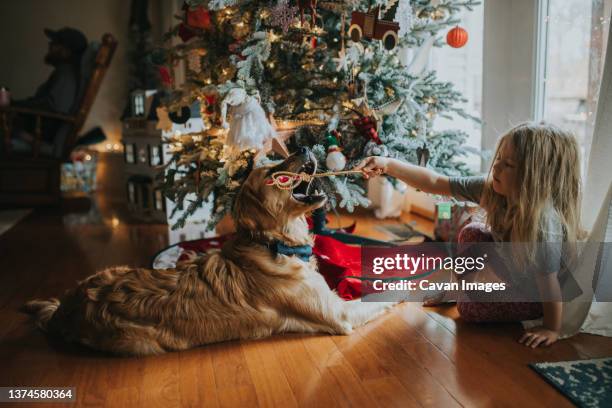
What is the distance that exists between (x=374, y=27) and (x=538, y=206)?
110 centimetres

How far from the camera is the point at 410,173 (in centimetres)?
224

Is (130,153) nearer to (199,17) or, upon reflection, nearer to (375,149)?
(199,17)

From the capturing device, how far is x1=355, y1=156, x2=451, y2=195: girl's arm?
2193mm

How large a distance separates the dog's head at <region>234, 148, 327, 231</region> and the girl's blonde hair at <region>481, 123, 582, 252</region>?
0.68 meters

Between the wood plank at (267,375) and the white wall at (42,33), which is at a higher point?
the white wall at (42,33)

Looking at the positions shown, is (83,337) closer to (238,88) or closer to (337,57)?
(238,88)

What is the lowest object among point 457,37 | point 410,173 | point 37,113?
point 410,173

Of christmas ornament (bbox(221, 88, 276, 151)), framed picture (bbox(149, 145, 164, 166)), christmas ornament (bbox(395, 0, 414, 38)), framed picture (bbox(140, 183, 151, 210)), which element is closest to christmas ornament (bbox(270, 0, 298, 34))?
christmas ornament (bbox(221, 88, 276, 151))

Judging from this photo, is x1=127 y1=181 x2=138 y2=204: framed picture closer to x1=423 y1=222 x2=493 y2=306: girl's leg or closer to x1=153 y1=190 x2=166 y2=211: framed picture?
x1=153 y1=190 x2=166 y2=211: framed picture

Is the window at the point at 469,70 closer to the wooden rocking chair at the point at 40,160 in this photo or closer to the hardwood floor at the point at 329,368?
the hardwood floor at the point at 329,368

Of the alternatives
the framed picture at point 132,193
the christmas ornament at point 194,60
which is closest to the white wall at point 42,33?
the framed picture at point 132,193

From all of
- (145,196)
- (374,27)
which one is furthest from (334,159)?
(145,196)

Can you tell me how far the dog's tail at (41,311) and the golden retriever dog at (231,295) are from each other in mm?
58

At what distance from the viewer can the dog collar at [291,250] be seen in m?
1.96
